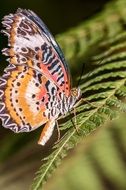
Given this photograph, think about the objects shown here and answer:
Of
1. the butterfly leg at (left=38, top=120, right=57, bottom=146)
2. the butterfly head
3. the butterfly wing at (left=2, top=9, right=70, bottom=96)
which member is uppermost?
the butterfly wing at (left=2, top=9, right=70, bottom=96)

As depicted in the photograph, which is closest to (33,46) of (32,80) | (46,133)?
(32,80)

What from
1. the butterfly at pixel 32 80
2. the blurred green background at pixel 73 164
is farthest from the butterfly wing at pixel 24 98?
the blurred green background at pixel 73 164

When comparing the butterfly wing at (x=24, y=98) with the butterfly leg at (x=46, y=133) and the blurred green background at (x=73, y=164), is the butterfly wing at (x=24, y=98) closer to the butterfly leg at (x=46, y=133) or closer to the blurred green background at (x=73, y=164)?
the butterfly leg at (x=46, y=133)

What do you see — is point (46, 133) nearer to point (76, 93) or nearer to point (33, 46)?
point (76, 93)

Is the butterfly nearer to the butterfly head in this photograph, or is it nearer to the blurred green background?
the butterfly head

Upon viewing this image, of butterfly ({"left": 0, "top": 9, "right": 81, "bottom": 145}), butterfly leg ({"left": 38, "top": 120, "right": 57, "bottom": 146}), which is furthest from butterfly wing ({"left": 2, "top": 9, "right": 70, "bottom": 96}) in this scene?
butterfly leg ({"left": 38, "top": 120, "right": 57, "bottom": 146})

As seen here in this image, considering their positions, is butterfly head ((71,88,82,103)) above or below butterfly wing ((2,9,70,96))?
below

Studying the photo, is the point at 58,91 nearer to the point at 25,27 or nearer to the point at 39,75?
the point at 39,75
